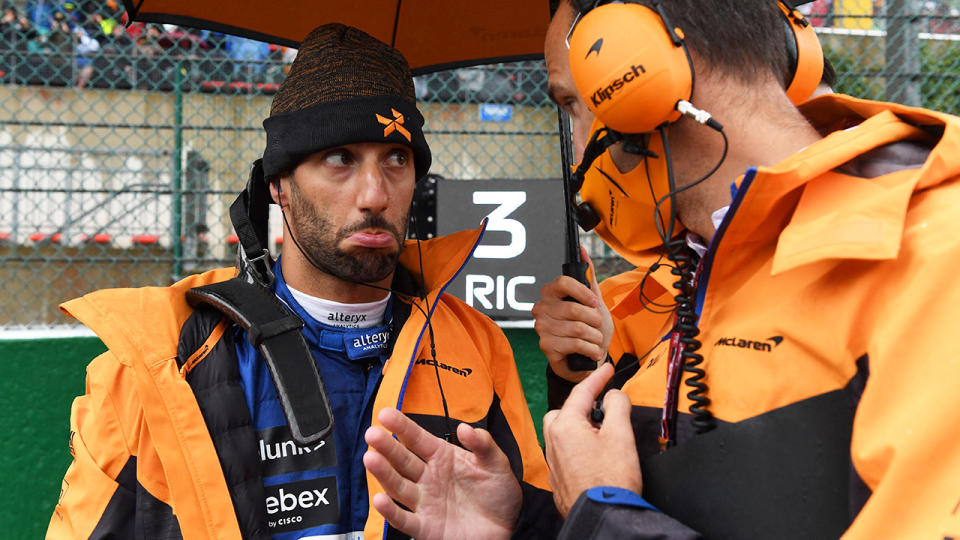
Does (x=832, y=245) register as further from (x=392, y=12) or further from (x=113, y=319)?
(x=392, y=12)

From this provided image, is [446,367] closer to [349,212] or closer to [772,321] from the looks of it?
[349,212]

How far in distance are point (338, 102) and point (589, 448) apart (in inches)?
55.4

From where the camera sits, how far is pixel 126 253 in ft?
14.9

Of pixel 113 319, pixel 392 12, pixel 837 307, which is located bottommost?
pixel 113 319

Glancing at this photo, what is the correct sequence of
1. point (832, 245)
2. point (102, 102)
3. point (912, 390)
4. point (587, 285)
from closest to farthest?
point (912, 390), point (832, 245), point (587, 285), point (102, 102)

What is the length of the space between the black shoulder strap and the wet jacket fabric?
915 mm

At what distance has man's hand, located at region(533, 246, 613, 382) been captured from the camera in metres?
2.16

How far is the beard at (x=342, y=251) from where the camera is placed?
233 centimetres

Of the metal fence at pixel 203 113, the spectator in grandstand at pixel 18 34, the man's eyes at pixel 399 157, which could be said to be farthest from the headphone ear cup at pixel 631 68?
the spectator in grandstand at pixel 18 34

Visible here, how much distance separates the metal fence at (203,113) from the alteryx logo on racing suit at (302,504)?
103 inches

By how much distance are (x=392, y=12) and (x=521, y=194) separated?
1579 mm

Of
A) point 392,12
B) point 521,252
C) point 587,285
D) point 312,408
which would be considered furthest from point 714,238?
point 521,252

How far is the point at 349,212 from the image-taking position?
2.33 m

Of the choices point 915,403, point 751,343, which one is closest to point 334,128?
point 751,343
